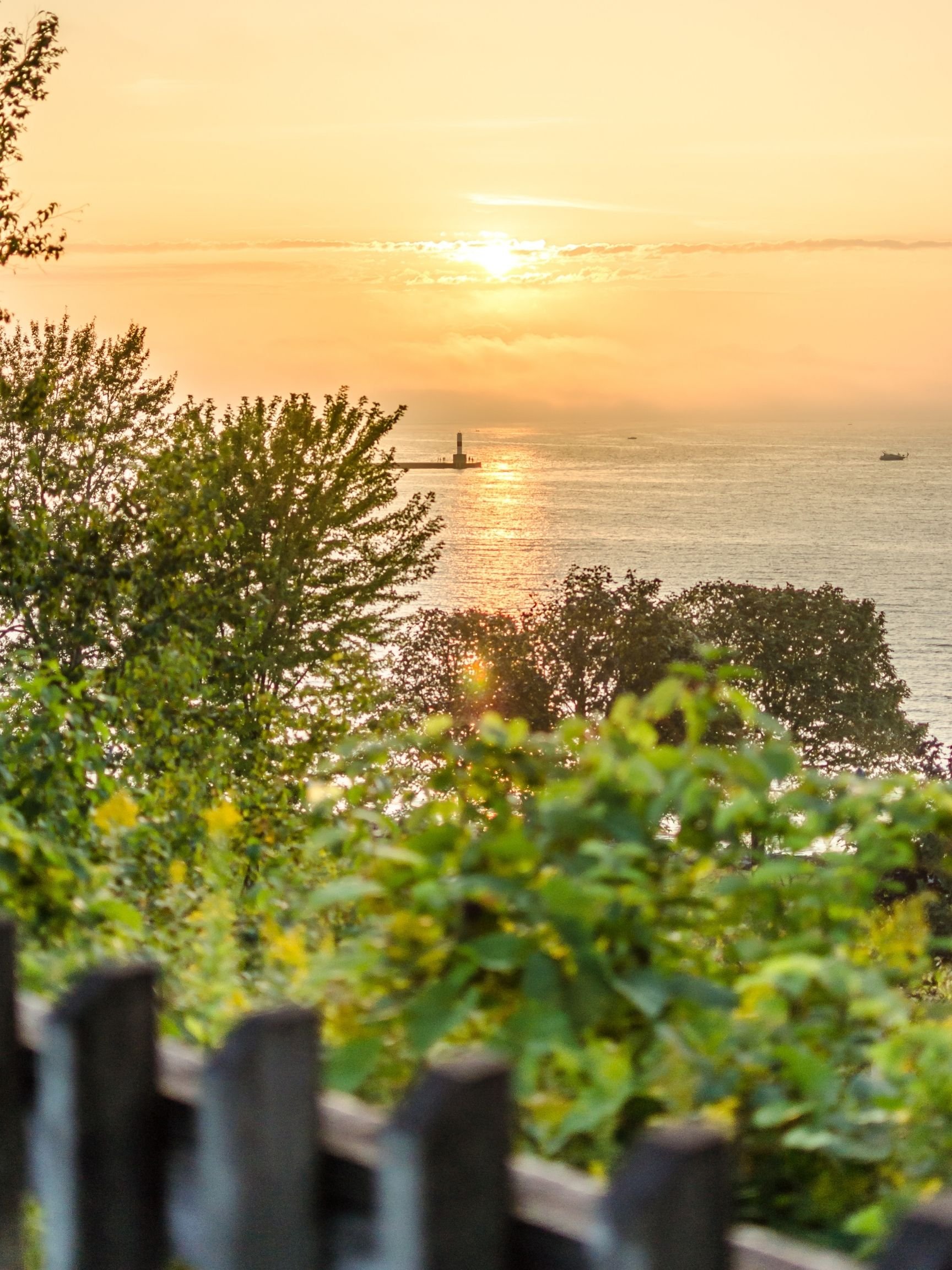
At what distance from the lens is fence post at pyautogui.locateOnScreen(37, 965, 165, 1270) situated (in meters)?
1.46

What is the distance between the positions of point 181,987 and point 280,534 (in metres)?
29.3

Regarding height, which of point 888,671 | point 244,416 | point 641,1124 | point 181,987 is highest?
point 244,416

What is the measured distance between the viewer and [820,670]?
39.2 metres

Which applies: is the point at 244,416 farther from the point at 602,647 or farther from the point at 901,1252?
the point at 901,1252

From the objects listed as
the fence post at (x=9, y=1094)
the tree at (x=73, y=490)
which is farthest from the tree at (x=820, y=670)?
the fence post at (x=9, y=1094)

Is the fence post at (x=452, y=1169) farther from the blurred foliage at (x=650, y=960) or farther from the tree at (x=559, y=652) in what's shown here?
the tree at (x=559, y=652)

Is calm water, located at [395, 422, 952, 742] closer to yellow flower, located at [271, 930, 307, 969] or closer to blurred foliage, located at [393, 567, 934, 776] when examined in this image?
blurred foliage, located at [393, 567, 934, 776]

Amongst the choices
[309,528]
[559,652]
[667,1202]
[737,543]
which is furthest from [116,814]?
[737,543]

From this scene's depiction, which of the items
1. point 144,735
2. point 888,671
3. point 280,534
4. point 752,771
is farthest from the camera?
point 888,671

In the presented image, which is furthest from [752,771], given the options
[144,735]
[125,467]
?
[125,467]

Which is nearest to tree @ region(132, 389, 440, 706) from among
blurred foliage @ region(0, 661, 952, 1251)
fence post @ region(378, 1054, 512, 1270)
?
blurred foliage @ region(0, 661, 952, 1251)

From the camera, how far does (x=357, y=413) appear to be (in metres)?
Result: 34.7

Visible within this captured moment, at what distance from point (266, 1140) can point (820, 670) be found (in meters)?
39.2

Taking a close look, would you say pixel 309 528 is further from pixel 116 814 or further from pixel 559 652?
pixel 116 814
